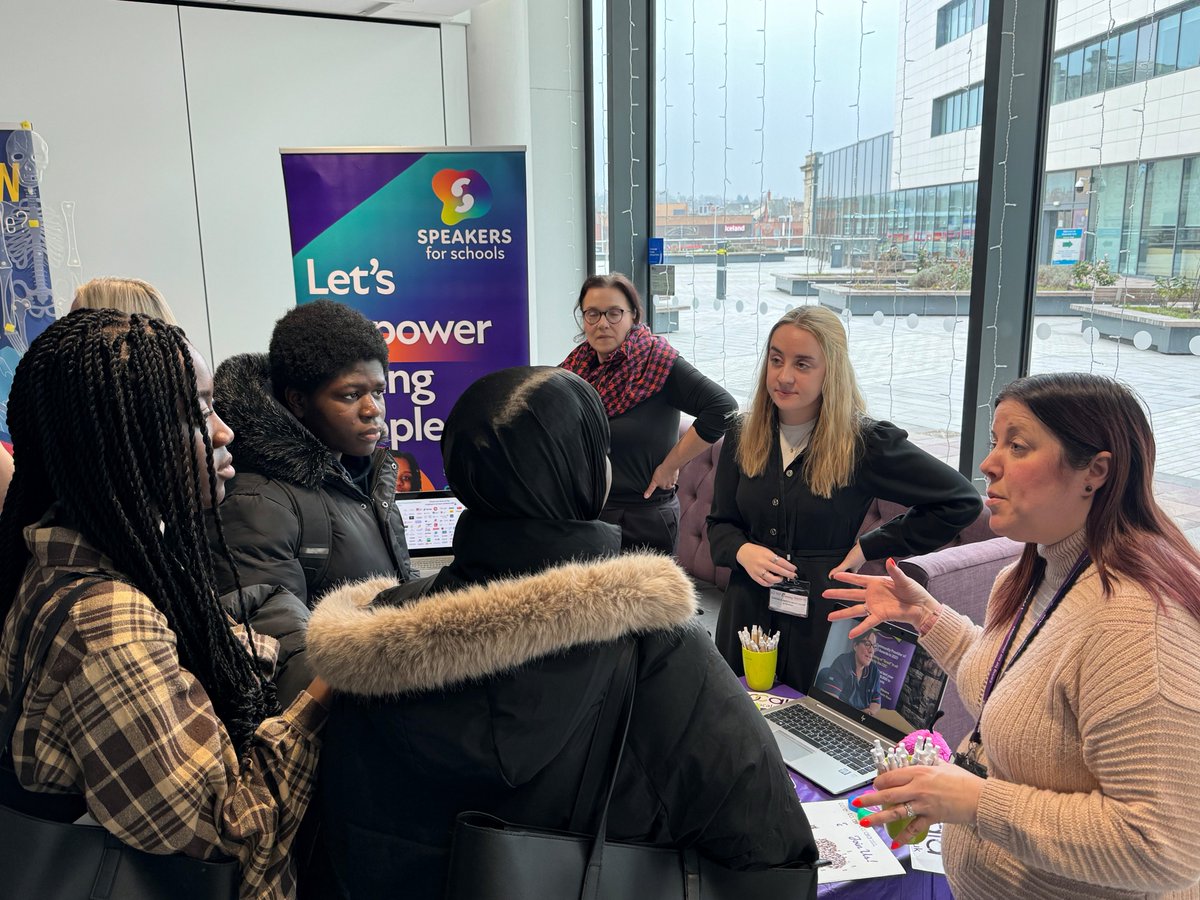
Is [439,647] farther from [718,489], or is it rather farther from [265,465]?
[718,489]

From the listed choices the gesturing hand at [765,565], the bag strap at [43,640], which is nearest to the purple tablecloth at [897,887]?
the gesturing hand at [765,565]

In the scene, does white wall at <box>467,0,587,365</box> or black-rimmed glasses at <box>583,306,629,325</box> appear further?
white wall at <box>467,0,587,365</box>

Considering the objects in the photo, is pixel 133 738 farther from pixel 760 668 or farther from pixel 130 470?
pixel 760 668

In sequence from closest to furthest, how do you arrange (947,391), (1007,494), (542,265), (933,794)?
1. (933,794)
2. (1007,494)
3. (947,391)
4. (542,265)

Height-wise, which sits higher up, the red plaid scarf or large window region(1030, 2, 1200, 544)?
large window region(1030, 2, 1200, 544)

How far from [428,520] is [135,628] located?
1.62m

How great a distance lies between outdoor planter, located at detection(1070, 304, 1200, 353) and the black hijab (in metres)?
2.05

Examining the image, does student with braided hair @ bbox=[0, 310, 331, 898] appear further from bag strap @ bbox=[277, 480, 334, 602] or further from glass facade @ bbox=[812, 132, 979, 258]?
glass facade @ bbox=[812, 132, 979, 258]

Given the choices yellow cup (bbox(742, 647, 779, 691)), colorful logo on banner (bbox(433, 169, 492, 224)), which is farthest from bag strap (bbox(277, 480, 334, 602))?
colorful logo on banner (bbox(433, 169, 492, 224))

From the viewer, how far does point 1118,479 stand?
122cm

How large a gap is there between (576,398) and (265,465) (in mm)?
906

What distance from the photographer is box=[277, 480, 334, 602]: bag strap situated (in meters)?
1.65

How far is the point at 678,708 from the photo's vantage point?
3.16ft

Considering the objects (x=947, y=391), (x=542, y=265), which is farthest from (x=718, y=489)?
(x=542, y=265)
